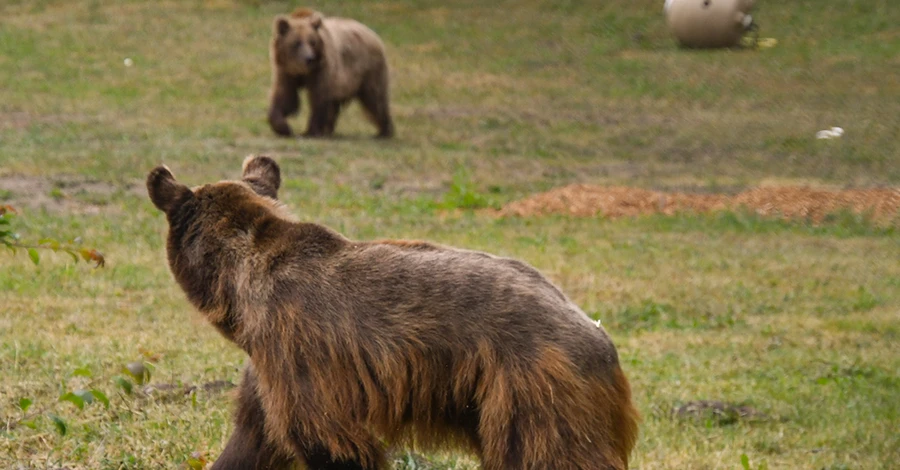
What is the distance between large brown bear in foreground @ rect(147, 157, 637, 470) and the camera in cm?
420

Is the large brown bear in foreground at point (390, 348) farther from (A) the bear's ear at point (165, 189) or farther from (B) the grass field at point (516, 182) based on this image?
(B) the grass field at point (516, 182)

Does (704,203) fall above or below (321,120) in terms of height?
above

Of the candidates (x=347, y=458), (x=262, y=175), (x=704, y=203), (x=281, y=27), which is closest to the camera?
(x=347, y=458)

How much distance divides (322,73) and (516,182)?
4777mm

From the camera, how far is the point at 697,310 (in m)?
10.2

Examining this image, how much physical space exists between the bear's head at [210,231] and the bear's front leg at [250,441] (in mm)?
240

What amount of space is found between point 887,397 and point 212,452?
431 centimetres

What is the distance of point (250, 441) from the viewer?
190 inches

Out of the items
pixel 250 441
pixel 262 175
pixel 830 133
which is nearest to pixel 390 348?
pixel 250 441

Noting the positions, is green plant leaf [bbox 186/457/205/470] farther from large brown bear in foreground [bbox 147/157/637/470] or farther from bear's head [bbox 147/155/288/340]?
bear's head [bbox 147/155/288/340]

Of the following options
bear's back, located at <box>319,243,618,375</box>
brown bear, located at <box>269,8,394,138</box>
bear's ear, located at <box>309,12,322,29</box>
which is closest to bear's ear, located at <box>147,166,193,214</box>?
bear's back, located at <box>319,243,618,375</box>

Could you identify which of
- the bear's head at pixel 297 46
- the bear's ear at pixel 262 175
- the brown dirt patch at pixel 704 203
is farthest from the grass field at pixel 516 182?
the bear's head at pixel 297 46

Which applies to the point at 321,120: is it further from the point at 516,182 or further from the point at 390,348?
the point at 390,348

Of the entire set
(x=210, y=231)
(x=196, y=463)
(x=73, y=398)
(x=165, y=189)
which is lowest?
(x=196, y=463)
